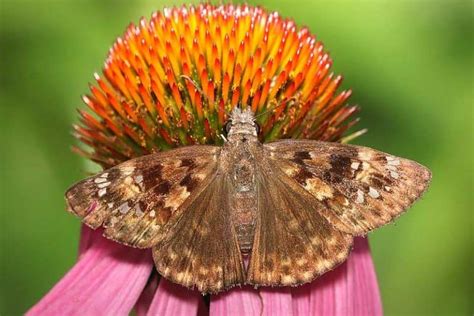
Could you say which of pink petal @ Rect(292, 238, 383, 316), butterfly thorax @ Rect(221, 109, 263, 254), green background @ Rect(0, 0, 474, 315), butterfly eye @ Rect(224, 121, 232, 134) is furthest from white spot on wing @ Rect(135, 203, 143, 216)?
green background @ Rect(0, 0, 474, 315)

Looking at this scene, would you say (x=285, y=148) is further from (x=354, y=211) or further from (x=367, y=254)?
(x=367, y=254)

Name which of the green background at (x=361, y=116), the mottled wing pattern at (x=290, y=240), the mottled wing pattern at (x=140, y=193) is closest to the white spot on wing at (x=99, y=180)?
the mottled wing pattern at (x=140, y=193)

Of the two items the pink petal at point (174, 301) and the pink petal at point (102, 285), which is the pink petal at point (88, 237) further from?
the pink petal at point (174, 301)

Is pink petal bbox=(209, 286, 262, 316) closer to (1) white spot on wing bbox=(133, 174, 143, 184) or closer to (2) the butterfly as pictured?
(2) the butterfly

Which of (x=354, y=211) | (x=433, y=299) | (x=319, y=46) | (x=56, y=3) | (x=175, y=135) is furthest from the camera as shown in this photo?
(x=56, y=3)

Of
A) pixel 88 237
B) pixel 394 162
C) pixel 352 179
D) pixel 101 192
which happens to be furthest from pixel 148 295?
pixel 394 162

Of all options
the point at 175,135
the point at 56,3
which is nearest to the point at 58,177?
the point at 56,3
